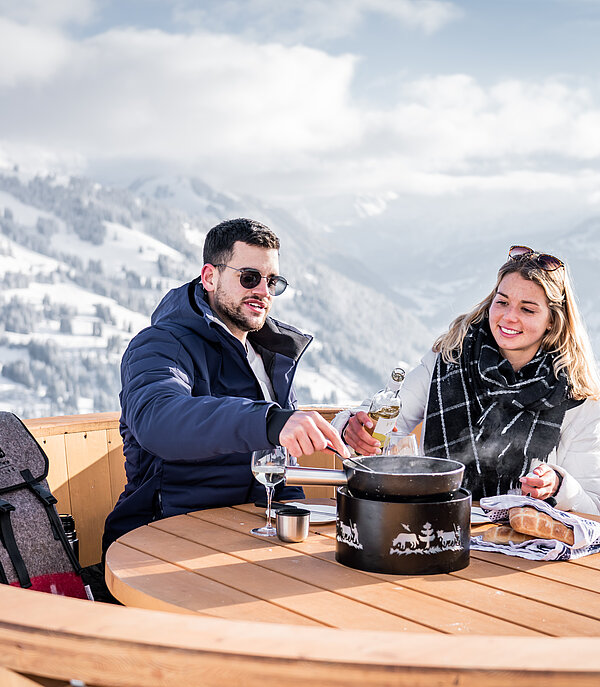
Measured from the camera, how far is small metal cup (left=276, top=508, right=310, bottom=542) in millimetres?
1728

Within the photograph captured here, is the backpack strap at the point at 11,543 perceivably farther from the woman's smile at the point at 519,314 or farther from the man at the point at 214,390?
the woman's smile at the point at 519,314

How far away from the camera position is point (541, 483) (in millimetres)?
1950

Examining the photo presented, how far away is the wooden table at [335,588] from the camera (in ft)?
4.19

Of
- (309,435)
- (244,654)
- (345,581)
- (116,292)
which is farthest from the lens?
(116,292)

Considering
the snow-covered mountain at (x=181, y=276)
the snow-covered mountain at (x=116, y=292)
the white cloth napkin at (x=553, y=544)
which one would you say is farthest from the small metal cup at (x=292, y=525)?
the snow-covered mountain at (x=181, y=276)

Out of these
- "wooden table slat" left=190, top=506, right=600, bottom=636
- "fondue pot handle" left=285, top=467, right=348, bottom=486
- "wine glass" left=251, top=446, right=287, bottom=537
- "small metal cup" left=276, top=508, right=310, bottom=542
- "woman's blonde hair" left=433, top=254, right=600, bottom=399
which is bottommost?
"wooden table slat" left=190, top=506, right=600, bottom=636

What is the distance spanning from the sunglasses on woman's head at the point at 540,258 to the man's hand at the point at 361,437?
905 millimetres

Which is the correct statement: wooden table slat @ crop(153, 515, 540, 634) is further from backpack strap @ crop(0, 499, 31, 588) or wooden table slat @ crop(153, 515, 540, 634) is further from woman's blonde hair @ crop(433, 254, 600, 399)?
woman's blonde hair @ crop(433, 254, 600, 399)

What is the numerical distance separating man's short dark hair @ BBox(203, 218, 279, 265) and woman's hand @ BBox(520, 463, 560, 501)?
3.73 feet

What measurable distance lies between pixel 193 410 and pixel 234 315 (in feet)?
2.58

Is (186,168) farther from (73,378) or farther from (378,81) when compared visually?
(73,378)

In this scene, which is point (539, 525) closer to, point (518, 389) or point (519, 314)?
point (518, 389)

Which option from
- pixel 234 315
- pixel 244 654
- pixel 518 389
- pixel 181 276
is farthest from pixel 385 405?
pixel 181 276

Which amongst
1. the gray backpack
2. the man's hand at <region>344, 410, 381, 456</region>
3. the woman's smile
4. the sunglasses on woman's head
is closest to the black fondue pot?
the man's hand at <region>344, 410, 381, 456</region>
